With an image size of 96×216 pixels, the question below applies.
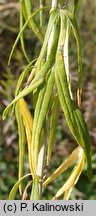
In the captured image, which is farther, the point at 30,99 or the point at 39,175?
the point at 30,99

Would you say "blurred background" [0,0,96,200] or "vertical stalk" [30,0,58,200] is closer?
"vertical stalk" [30,0,58,200]

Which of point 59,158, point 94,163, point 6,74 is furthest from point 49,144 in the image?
point 6,74

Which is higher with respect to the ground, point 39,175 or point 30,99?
point 39,175

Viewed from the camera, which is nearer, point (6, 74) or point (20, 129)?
point (20, 129)

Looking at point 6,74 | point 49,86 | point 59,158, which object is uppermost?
point 49,86

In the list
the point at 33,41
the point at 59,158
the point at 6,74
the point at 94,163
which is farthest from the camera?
the point at 33,41

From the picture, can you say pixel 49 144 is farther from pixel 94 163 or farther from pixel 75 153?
pixel 94 163

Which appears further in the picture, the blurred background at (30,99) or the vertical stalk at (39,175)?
the blurred background at (30,99)

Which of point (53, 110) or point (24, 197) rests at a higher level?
point (53, 110)
